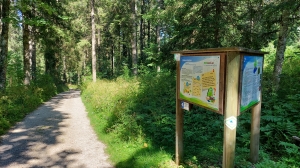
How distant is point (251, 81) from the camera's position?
10.7ft

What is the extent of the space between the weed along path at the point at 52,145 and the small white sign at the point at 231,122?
2.98 metres

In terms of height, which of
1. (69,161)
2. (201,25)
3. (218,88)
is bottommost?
(69,161)

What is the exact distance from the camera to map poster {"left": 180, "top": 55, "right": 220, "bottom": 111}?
116 inches

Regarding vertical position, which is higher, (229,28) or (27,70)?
(229,28)

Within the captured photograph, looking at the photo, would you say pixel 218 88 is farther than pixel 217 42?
No

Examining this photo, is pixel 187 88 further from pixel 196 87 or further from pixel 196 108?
pixel 196 108

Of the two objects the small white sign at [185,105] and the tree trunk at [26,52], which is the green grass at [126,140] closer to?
the small white sign at [185,105]

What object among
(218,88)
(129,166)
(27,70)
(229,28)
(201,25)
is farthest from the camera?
(27,70)

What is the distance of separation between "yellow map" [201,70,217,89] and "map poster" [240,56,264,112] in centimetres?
43

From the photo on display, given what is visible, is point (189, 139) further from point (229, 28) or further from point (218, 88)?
point (229, 28)

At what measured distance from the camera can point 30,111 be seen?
9.43 m

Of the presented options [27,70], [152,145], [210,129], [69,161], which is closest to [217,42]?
[210,129]

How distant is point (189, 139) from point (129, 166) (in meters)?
1.69

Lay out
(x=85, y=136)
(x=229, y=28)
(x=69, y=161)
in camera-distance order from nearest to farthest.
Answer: (x=69, y=161), (x=85, y=136), (x=229, y=28)
